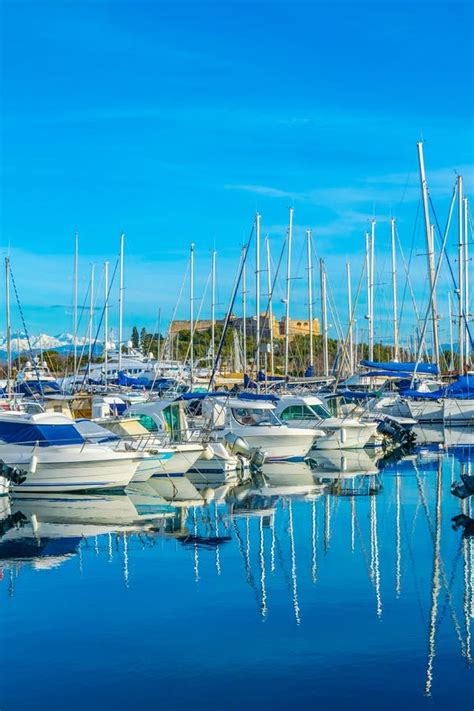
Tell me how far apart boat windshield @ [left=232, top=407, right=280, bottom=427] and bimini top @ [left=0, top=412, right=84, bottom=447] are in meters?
10.2

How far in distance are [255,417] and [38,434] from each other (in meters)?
11.3

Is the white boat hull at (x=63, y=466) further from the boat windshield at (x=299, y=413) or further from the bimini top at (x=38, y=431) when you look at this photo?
the boat windshield at (x=299, y=413)

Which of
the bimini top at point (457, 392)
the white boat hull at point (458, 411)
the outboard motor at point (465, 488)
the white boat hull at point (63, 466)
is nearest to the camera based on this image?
the outboard motor at point (465, 488)

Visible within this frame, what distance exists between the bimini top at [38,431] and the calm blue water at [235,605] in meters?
1.73

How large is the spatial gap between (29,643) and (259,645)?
318 cm

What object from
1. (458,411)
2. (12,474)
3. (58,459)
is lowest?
(12,474)

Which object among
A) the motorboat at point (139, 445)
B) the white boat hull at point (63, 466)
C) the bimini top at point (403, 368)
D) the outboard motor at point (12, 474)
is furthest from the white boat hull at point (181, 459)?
the bimini top at point (403, 368)

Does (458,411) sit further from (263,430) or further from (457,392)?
(263,430)

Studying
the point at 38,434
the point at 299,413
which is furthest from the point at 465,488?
the point at 299,413

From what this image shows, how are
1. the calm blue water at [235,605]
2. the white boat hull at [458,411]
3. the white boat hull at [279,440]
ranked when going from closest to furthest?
1. the calm blue water at [235,605]
2. the white boat hull at [279,440]
3. the white boat hull at [458,411]

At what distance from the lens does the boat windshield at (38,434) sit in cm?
2519

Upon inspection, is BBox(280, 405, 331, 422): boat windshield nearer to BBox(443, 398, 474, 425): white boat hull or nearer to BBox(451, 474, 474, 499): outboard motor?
BBox(443, 398, 474, 425): white boat hull

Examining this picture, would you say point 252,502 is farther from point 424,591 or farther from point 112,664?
point 112,664

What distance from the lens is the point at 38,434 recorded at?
25.3 m
